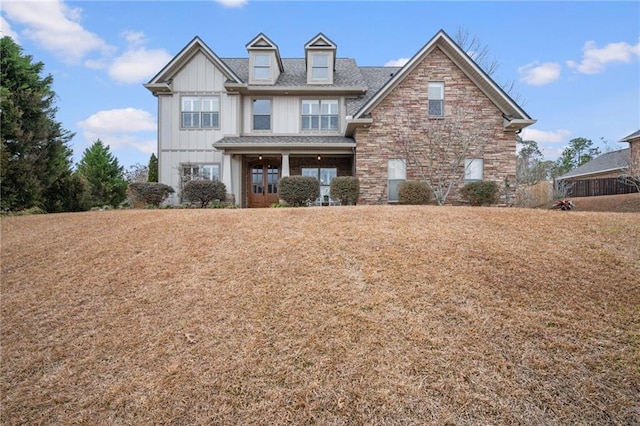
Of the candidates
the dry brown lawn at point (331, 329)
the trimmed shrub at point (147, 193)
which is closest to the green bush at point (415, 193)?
the dry brown lawn at point (331, 329)

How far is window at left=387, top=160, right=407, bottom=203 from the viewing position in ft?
47.3

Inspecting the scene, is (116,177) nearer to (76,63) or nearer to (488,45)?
(76,63)

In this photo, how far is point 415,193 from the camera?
41.5ft

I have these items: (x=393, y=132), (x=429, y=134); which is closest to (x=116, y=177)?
(x=393, y=132)

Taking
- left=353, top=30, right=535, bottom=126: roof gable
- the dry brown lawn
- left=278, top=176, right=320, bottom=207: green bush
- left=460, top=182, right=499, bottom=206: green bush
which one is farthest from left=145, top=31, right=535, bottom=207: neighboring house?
the dry brown lawn

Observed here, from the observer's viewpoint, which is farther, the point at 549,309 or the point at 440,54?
the point at 440,54

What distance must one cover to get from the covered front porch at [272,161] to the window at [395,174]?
2025 mm

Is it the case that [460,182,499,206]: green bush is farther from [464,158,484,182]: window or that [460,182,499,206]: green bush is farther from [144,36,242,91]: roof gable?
[144,36,242,91]: roof gable

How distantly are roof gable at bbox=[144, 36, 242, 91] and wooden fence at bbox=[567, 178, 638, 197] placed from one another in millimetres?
23696

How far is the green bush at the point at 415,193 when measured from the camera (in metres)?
12.7

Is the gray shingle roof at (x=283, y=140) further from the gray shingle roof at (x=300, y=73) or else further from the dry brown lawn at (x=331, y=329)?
the dry brown lawn at (x=331, y=329)

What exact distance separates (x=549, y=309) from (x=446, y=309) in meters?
1.29

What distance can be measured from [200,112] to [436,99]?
11090 mm

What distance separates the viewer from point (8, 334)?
14.0 feet
